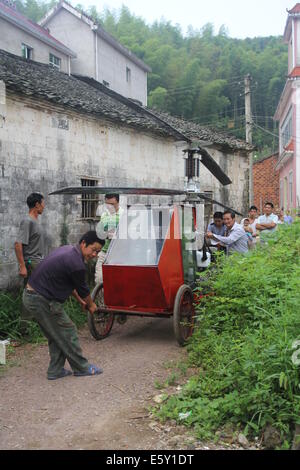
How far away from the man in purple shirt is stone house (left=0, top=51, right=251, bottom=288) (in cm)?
367

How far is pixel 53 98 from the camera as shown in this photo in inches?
379

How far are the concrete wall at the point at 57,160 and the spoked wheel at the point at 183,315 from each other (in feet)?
12.2

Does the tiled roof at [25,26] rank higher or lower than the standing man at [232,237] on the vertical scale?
higher

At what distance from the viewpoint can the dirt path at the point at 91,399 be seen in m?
3.80

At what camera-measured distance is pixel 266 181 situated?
28.9m

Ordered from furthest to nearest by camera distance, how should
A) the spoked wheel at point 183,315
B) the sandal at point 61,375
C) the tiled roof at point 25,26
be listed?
the tiled roof at point 25,26, the spoked wheel at point 183,315, the sandal at point 61,375

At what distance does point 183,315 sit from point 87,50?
18046 mm

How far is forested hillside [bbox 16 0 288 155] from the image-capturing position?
34938mm

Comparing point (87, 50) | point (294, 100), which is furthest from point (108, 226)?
point (87, 50)

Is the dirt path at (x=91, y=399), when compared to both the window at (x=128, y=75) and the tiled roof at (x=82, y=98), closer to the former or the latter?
the tiled roof at (x=82, y=98)

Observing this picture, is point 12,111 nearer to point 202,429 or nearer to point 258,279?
point 258,279

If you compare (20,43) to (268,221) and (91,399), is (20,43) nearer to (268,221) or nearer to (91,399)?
(268,221)

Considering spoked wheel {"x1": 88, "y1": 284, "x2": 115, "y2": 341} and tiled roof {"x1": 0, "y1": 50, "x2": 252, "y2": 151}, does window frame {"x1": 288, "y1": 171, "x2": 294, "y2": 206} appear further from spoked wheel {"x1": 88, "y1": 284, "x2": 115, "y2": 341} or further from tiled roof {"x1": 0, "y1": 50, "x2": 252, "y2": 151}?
spoked wheel {"x1": 88, "y1": 284, "x2": 115, "y2": 341}

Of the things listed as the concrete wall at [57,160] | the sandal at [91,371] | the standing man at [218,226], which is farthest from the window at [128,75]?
the sandal at [91,371]
